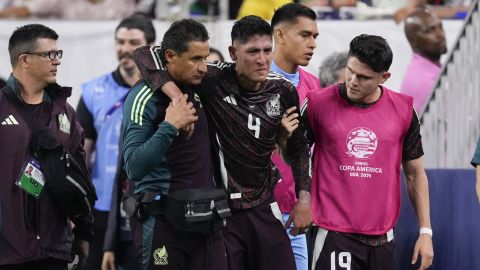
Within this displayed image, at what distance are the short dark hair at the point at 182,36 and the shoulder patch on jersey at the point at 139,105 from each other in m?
0.31

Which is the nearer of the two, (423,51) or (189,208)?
(189,208)

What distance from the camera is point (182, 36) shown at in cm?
711

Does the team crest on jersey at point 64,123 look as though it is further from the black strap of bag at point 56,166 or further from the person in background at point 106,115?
the person in background at point 106,115

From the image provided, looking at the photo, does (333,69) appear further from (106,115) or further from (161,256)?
(161,256)

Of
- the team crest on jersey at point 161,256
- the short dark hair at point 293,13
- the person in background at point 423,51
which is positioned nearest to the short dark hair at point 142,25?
the short dark hair at point 293,13

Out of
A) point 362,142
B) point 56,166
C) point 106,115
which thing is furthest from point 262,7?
point 56,166

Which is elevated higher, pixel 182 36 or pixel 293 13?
pixel 293 13

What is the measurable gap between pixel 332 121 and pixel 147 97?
52.4 inches

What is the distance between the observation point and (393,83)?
11781 mm

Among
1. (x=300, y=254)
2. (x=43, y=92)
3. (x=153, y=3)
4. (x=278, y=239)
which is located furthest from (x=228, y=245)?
(x=153, y=3)

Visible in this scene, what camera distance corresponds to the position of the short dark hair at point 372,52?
755cm

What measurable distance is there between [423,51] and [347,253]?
14.8 ft

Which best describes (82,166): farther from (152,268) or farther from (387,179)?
(387,179)

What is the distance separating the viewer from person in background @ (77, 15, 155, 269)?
10.2 metres
